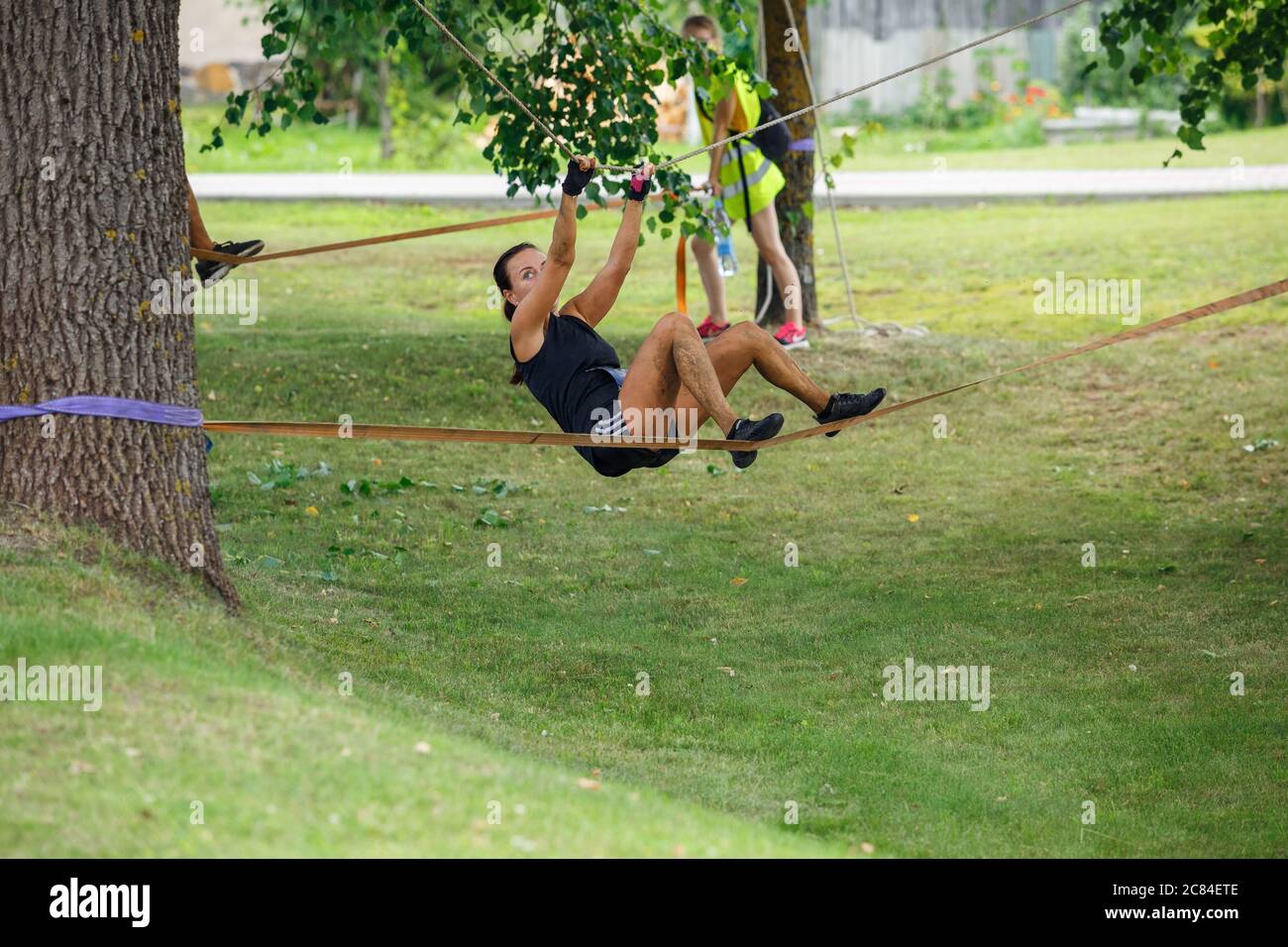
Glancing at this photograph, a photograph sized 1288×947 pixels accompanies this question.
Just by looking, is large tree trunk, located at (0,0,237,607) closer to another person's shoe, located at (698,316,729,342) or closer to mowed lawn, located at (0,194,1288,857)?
mowed lawn, located at (0,194,1288,857)

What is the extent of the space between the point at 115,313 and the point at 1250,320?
31.8ft

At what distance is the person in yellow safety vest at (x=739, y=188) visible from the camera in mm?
10414

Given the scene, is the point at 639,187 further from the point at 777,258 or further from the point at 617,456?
the point at 777,258

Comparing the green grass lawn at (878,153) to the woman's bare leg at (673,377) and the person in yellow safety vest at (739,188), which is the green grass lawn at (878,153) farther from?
the woman's bare leg at (673,377)

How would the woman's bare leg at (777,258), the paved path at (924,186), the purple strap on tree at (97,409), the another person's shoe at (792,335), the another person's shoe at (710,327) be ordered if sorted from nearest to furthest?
the purple strap on tree at (97,409), the woman's bare leg at (777,258), the another person's shoe at (710,327), the another person's shoe at (792,335), the paved path at (924,186)

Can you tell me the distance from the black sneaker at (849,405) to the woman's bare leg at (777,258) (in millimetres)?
4278

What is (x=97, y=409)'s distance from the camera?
5.80 meters

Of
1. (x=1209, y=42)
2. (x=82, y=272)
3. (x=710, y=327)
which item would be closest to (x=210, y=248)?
(x=82, y=272)

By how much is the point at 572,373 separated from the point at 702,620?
4.71ft

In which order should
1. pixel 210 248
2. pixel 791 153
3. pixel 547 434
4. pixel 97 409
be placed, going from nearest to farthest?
1. pixel 97 409
2. pixel 547 434
3. pixel 210 248
4. pixel 791 153

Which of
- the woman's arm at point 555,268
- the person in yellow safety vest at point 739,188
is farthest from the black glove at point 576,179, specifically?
the person in yellow safety vest at point 739,188

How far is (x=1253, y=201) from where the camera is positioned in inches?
673

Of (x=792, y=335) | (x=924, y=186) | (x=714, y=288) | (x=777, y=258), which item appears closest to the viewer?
(x=777, y=258)

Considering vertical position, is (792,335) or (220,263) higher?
(220,263)
